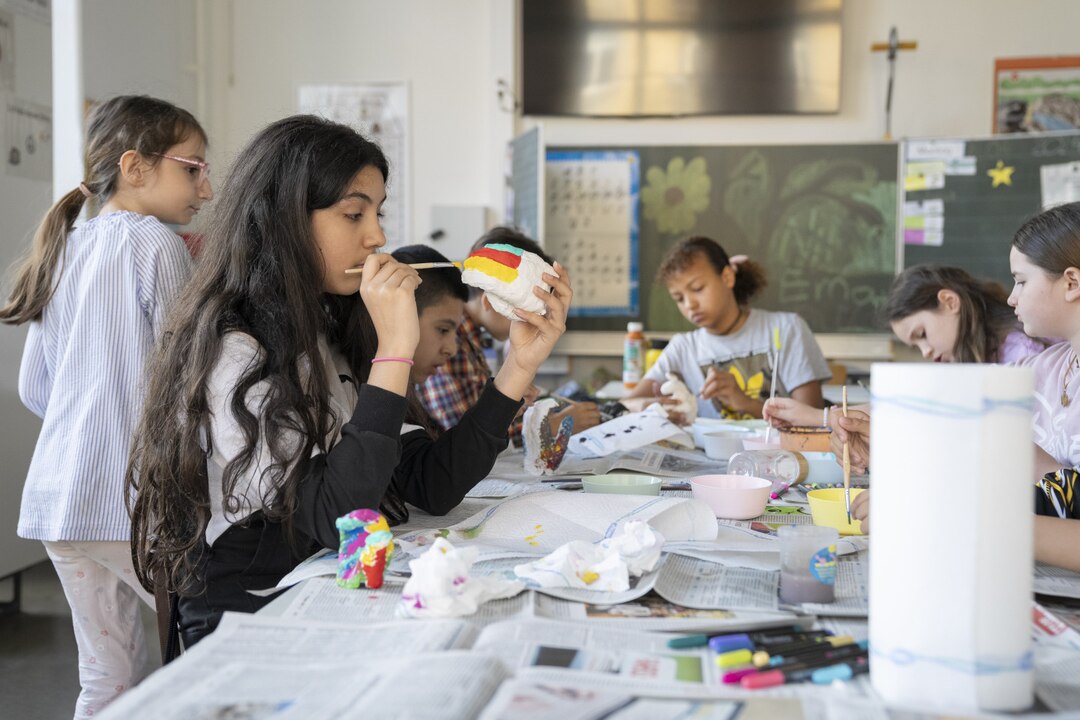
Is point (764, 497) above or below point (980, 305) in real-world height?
below

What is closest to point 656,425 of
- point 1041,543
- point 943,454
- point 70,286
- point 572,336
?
point 1041,543

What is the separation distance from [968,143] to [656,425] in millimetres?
3192

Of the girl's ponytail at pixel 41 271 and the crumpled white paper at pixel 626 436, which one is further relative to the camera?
the crumpled white paper at pixel 626 436

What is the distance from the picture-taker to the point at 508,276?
4.91 feet

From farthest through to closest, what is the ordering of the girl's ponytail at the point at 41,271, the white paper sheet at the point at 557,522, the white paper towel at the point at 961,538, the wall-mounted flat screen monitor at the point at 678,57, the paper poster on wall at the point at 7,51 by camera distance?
the wall-mounted flat screen monitor at the point at 678,57, the paper poster on wall at the point at 7,51, the girl's ponytail at the point at 41,271, the white paper sheet at the point at 557,522, the white paper towel at the point at 961,538

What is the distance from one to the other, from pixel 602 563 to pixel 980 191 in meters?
4.14

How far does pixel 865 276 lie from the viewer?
15.6ft

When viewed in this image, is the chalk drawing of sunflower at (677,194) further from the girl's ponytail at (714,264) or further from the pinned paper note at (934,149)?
the girl's ponytail at (714,264)

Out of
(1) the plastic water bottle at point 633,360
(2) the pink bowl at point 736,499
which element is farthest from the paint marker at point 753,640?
(1) the plastic water bottle at point 633,360

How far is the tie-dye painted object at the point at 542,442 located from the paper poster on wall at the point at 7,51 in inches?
80.3

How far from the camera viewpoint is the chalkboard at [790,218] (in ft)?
15.5

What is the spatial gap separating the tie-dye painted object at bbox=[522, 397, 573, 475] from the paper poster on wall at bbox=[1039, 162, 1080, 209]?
3516 millimetres

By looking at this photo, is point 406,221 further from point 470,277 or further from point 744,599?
point 744,599

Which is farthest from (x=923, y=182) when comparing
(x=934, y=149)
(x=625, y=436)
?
(x=625, y=436)
